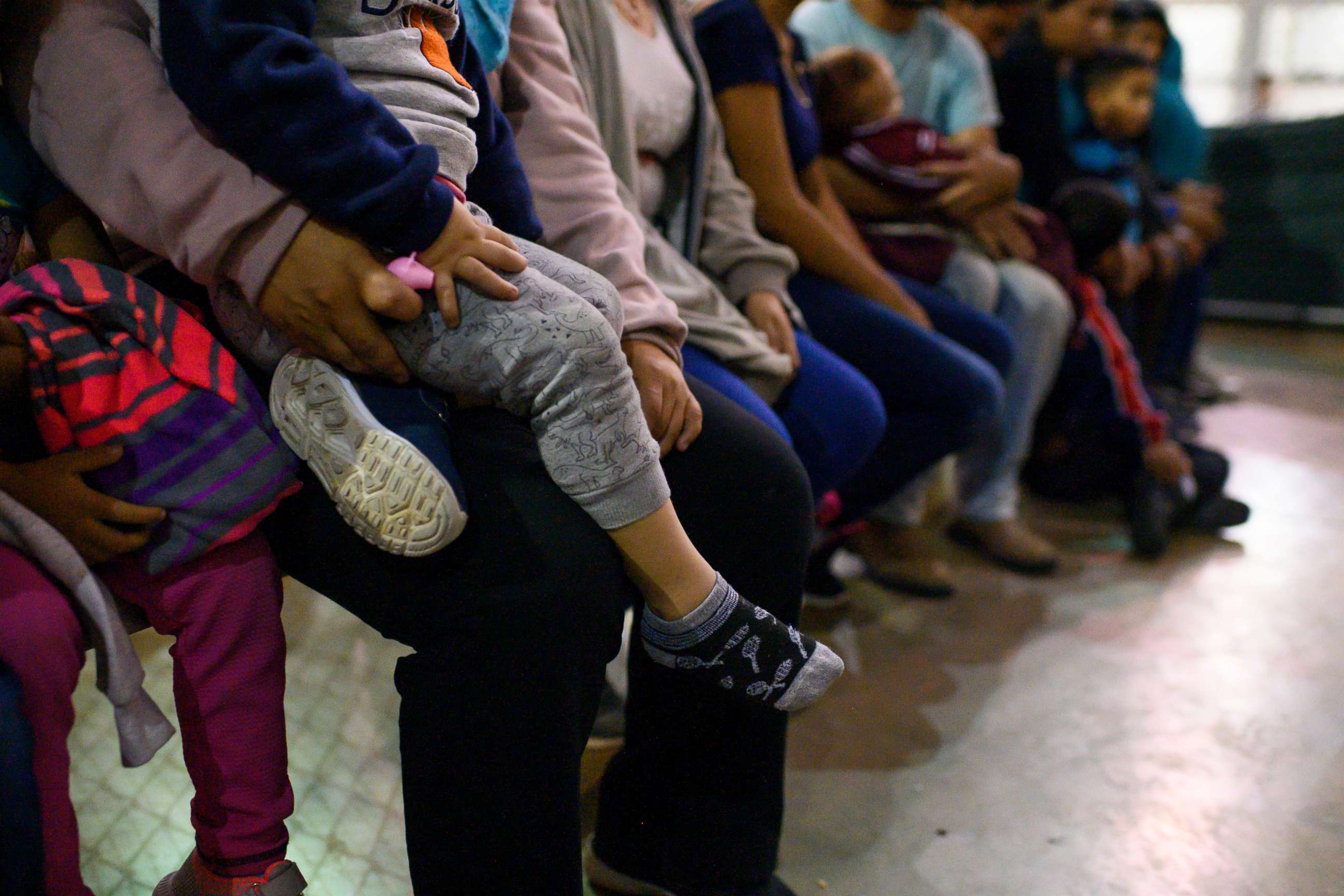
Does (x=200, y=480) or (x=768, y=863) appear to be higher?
(x=200, y=480)

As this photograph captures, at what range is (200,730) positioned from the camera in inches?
30.0

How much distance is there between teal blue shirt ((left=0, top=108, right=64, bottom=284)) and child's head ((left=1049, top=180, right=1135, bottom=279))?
2.12 m

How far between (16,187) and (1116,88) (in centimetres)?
243

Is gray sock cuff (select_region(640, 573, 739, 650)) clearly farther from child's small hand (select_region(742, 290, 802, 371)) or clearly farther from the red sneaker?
child's small hand (select_region(742, 290, 802, 371))

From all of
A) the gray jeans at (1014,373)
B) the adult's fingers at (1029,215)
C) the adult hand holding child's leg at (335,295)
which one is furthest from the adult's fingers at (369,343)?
the adult's fingers at (1029,215)

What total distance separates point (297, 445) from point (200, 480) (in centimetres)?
7

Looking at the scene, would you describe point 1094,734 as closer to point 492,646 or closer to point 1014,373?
point 1014,373

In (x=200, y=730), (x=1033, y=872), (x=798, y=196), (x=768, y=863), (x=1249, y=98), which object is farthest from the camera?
(x=1249, y=98)

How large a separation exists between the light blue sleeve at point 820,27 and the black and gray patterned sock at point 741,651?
154 cm

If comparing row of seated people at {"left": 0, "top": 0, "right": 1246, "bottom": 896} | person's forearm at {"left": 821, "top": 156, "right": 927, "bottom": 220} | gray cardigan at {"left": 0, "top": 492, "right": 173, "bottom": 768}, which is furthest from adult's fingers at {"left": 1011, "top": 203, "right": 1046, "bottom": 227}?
gray cardigan at {"left": 0, "top": 492, "right": 173, "bottom": 768}

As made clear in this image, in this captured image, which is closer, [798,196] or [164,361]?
[164,361]

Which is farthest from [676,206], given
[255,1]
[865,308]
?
[255,1]

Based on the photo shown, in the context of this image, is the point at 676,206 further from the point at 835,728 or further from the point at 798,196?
the point at 835,728

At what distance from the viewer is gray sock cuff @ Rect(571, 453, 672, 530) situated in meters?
0.76
